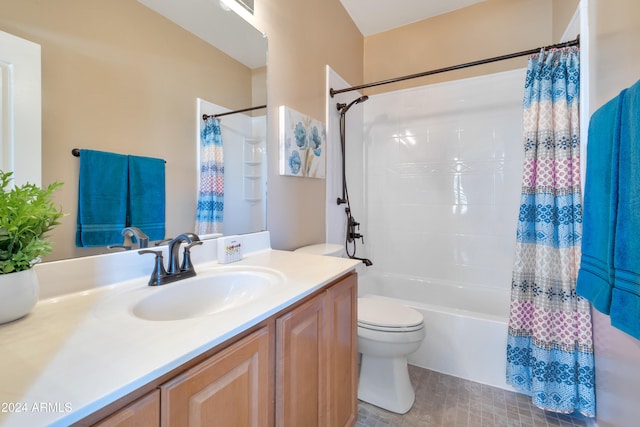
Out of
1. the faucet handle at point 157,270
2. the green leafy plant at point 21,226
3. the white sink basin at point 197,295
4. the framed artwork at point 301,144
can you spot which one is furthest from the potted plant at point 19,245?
the framed artwork at point 301,144

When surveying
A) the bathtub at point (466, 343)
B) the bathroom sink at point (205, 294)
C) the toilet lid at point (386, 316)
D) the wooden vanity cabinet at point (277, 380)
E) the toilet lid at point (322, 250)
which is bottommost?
the bathtub at point (466, 343)

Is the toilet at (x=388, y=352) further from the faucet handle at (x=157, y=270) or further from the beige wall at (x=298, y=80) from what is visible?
the faucet handle at (x=157, y=270)

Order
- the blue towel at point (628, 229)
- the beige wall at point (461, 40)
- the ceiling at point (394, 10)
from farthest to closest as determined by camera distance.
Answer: the ceiling at point (394, 10) < the beige wall at point (461, 40) < the blue towel at point (628, 229)

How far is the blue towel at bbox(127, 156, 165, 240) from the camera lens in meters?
0.96

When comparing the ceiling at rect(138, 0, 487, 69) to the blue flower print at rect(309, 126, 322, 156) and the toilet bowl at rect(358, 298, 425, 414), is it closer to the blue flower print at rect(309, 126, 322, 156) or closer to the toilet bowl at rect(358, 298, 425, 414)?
the blue flower print at rect(309, 126, 322, 156)

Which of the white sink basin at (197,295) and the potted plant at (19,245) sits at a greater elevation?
the potted plant at (19,245)

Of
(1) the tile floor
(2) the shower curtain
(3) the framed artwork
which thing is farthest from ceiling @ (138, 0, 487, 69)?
Result: (1) the tile floor

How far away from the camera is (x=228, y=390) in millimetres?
629

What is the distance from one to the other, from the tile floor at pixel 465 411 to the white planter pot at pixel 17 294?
1.45 m

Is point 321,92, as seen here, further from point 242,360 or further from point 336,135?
point 242,360

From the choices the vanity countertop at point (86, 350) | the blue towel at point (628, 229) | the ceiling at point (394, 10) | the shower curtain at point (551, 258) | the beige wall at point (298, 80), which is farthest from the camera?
the ceiling at point (394, 10)

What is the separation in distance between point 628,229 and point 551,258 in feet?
2.74

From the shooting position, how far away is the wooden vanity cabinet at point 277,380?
1.70 feet

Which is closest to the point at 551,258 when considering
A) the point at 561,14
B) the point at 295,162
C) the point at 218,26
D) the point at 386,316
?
the point at 386,316
